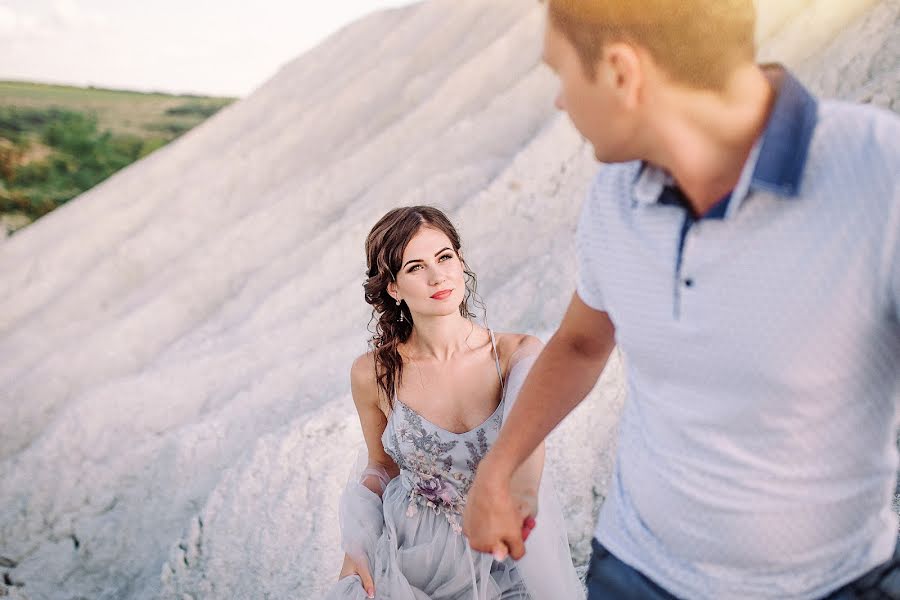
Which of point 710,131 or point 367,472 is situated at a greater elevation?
point 710,131

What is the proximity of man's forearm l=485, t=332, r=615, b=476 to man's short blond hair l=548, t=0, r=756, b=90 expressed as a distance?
1.70 feet

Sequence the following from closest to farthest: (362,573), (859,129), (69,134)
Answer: (859,129), (362,573), (69,134)

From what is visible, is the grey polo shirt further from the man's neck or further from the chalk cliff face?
the chalk cliff face

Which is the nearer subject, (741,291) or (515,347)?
(741,291)

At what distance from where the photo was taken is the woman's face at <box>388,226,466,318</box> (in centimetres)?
219

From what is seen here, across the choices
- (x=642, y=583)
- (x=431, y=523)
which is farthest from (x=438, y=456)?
(x=642, y=583)

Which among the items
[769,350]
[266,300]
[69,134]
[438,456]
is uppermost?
[769,350]

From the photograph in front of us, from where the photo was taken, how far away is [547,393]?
1.35 m

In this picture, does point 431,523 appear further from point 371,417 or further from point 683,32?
point 683,32

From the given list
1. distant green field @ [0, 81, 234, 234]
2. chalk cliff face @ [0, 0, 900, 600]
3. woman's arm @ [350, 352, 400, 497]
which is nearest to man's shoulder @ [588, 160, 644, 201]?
woman's arm @ [350, 352, 400, 497]

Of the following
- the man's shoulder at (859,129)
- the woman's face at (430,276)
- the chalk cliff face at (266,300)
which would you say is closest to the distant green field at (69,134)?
the chalk cliff face at (266,300)

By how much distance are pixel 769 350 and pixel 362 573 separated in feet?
4.95

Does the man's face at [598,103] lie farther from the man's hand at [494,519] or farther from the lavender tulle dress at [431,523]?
the lavender tulle dress at [431,523]

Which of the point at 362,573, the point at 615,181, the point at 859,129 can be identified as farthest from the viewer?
the point at 362,573
